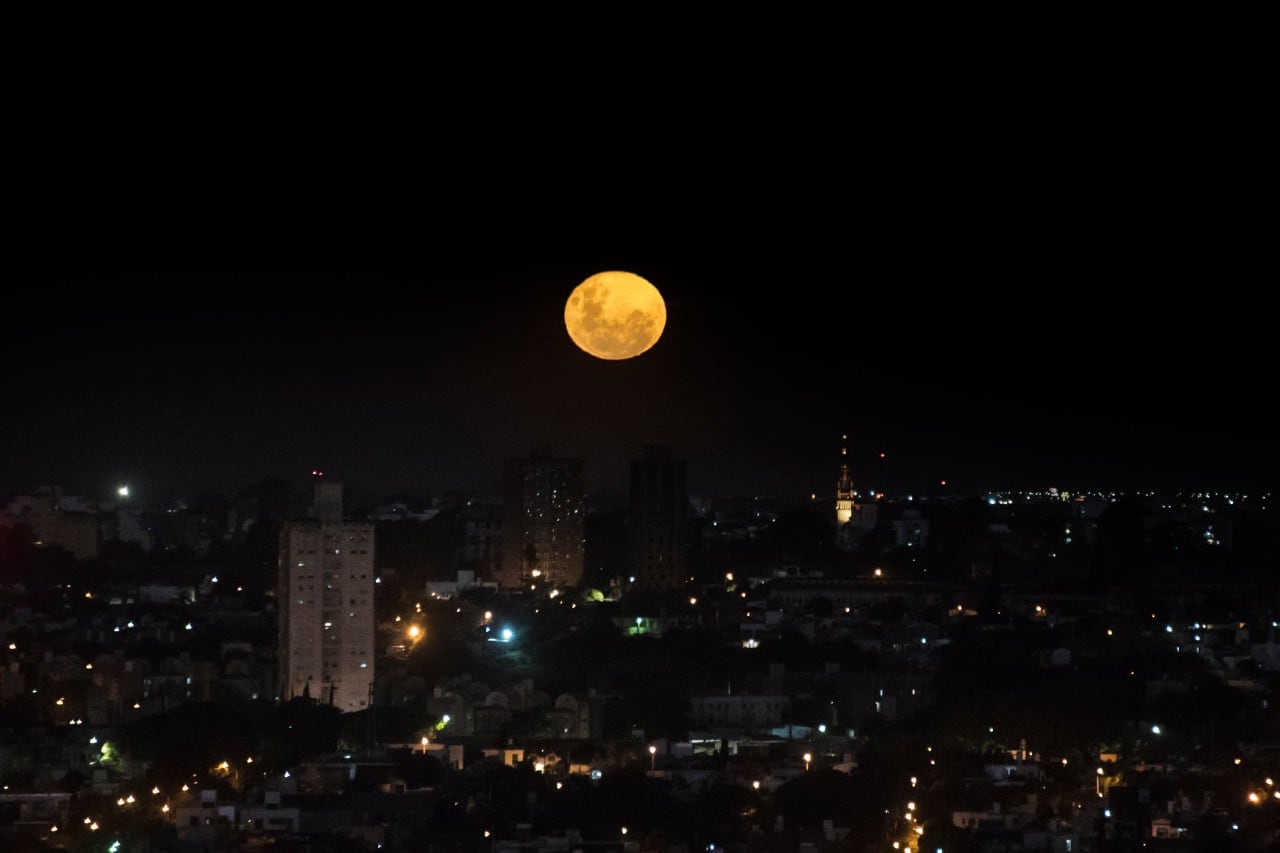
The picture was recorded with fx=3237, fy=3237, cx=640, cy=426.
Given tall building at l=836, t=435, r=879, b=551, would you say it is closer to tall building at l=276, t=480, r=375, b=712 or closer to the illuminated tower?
the illuminated tower

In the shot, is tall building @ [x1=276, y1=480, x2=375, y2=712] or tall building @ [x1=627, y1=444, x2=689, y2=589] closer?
tall building @ [x1=276, y1=480, x2=375, y2=712]

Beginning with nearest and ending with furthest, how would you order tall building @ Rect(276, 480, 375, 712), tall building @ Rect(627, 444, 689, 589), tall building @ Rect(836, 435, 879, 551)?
tall building @ Rect(276, 480, 375, 712) < tall building @ Rect(627, 444, 689, 589) < tall building @ Rect(836, 435, 879, 551)

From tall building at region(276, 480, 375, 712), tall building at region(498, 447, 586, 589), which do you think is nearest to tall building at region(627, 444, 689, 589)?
tall building at region(498, 447, 586, 589)

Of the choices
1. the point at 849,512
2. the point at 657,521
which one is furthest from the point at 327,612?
the point at 849,512

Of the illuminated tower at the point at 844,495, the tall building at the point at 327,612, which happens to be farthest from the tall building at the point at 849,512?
the tall building at the point at 327,612

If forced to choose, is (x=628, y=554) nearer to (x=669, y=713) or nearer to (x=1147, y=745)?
(x=669, y=713)

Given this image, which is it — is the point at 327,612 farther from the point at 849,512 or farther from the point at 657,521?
the point at 849,512

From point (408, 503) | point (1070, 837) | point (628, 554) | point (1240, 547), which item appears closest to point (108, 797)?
point (1070, 837)
